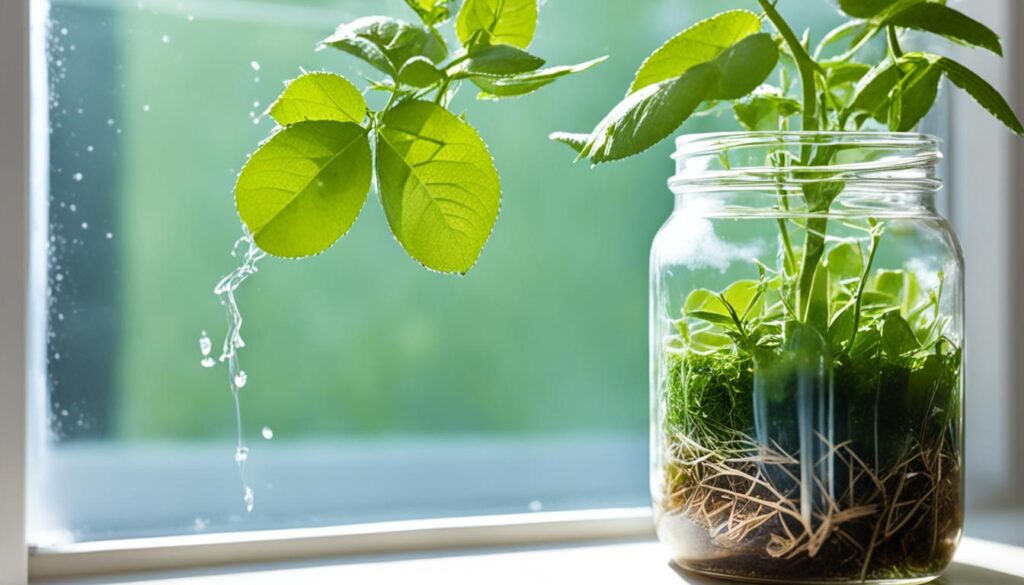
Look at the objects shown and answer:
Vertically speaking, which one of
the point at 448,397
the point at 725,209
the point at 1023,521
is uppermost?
the point at 725,209

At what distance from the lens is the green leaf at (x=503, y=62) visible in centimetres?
59

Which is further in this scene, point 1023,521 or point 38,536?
point 1023,521

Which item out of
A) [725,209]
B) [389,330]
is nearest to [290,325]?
[389,330]

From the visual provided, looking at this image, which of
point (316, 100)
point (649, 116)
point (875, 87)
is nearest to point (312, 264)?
point (316, 100)

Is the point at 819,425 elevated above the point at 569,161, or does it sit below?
below

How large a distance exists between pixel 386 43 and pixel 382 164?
8cm

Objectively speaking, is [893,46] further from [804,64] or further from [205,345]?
[205,345]

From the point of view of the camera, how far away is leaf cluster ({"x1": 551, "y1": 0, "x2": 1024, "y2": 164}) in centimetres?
59

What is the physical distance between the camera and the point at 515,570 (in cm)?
69

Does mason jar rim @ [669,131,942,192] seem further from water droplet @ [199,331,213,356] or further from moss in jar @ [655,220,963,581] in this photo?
water droplet @ [199,331,213,356]

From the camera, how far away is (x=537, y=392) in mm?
847

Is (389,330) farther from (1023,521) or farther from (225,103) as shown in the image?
(1023,521)

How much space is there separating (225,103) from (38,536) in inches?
13.0

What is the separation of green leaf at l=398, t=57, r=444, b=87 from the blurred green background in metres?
0.20
